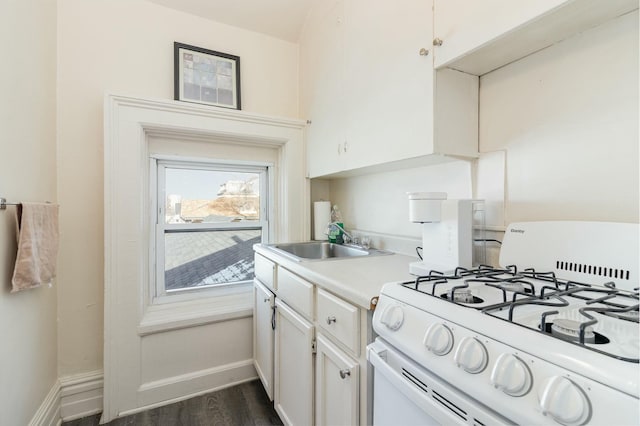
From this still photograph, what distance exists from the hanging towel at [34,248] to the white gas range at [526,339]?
145cm

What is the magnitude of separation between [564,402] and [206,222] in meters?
2.11

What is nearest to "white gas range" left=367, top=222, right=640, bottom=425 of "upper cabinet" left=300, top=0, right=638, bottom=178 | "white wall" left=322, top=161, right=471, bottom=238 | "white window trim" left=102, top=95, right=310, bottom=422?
"white wall" left=322, top=161, right=471, bottom=238

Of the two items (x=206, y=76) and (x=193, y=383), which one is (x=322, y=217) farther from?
(x=193, y=383)

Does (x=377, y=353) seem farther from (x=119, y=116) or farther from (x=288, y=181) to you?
(x=119, y=116)

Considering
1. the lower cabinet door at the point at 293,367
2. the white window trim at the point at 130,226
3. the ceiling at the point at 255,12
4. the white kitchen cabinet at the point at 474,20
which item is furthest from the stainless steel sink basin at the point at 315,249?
the ceiling at the point at 255,12

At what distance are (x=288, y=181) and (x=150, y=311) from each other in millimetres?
1248

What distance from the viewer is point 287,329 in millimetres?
1422

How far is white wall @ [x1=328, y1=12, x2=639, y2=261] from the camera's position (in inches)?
33.4

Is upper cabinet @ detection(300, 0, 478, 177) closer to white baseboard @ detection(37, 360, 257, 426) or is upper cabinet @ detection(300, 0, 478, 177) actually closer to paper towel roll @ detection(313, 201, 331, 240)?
paper towel roll @ detection(313, 201, 331, 240)

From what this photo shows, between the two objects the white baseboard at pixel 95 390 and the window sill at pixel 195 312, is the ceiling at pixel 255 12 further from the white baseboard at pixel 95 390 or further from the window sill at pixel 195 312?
the white baseboard at pixel 95 390

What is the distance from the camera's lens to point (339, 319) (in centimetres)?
101

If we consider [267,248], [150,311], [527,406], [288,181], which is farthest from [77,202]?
[527,406]

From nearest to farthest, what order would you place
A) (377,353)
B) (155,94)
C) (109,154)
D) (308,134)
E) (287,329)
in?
(377,353), (287,329), (109,154), (155,94), (308,134)

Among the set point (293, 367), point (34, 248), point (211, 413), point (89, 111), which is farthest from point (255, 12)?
point (211, 413)
